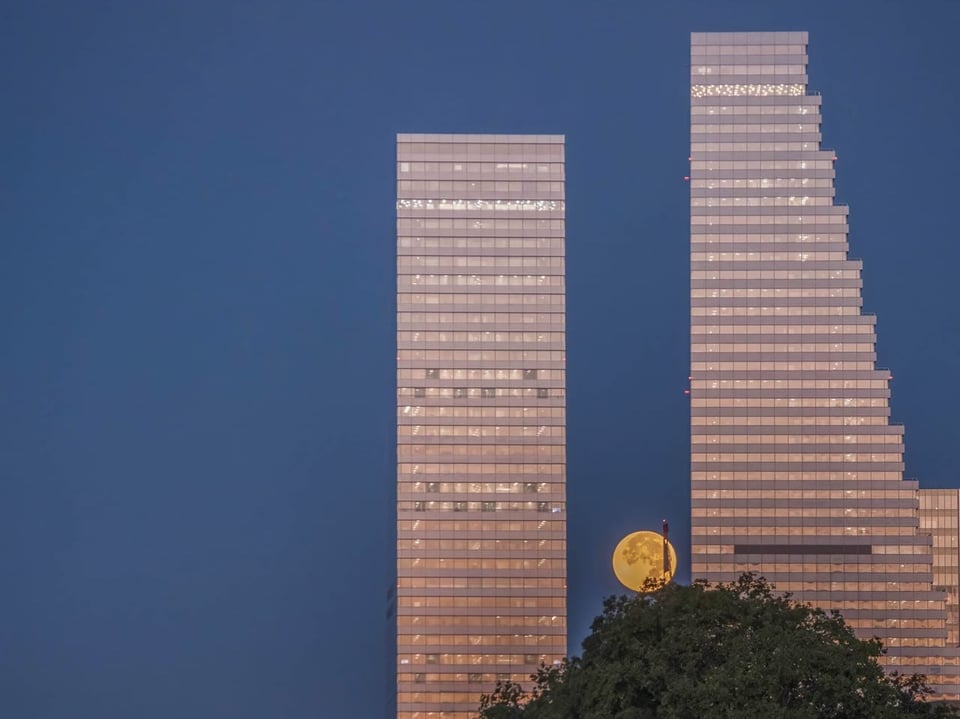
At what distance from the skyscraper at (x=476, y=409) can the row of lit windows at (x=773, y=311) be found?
633 centimetres

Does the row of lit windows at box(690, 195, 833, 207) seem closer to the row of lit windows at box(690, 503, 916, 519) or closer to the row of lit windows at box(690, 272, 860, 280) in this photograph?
the row of lit windows at box(690, 272, 860, 280)

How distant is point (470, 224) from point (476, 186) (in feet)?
5.41

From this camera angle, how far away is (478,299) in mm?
45656

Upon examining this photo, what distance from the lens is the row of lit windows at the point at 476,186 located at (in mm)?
45594

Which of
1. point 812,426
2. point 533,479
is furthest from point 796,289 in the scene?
point 533,479

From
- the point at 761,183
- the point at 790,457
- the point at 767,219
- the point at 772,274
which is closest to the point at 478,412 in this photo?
the point at 790,457

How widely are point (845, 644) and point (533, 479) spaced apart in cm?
2855

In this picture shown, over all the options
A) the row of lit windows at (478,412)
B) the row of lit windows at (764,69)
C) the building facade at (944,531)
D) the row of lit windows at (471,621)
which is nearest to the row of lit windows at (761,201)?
the row of lit windows at (764,69)

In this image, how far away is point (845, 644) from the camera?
1770 cm

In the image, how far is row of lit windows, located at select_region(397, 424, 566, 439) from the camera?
4562 centimetres

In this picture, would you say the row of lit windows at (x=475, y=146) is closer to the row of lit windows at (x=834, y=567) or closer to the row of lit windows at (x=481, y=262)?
the row of lit windows at (x=481, y=262)

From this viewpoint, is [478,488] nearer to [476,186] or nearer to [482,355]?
[482,355]

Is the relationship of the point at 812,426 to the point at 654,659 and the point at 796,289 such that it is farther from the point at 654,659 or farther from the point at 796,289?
the point at 654,659

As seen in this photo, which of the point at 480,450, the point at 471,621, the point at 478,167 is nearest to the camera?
the point at 471,621
